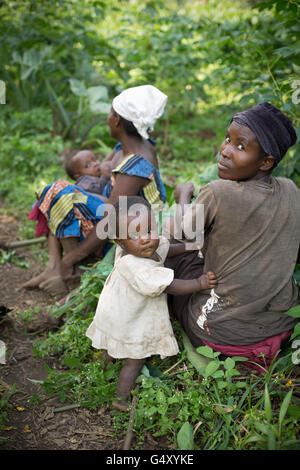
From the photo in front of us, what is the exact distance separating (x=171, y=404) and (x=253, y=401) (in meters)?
0.40

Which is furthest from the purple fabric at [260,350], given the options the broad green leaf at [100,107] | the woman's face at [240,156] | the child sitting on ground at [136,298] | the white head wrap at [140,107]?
the broad green leaf at [100,107]

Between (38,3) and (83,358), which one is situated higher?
(38,3)

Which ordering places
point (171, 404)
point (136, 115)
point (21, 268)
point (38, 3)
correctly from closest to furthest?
point (171, 404)
point (136, 115)
point (21, 268)
point (38, 3)

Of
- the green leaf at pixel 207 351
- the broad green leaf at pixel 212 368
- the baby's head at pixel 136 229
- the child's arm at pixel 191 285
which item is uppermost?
the baby's head at pixel 136 229

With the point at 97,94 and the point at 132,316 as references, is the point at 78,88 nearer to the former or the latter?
the point at 97,94

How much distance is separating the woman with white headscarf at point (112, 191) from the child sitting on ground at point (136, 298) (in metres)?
0.72

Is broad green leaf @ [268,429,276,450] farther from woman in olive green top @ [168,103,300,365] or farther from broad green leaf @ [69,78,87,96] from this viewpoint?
broad green leaf @ [69,78,87,96]

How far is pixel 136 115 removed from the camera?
2.75m

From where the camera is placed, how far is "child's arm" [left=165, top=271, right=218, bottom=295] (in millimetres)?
2016

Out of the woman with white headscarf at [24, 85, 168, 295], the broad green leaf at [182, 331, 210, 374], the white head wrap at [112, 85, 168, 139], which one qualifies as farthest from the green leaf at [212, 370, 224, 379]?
the white head wrap at [112, 85, 168, 139]

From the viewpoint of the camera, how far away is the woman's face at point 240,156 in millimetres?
1864

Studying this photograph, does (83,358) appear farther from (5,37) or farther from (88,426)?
(5,37)

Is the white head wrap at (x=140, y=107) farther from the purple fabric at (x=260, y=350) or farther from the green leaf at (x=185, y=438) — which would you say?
the green leaf at (x=185, y=438)
